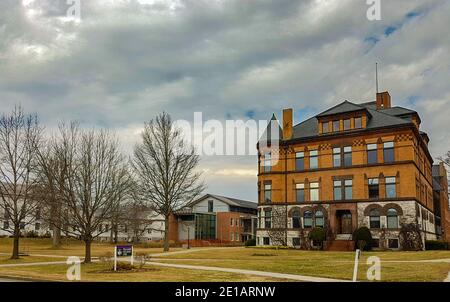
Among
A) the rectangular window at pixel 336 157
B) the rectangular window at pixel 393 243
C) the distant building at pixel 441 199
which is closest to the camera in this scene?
the rectangular window at pixel 393 243

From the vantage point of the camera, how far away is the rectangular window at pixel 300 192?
183ft

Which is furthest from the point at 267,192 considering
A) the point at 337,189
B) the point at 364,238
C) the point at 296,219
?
the point at 364,238

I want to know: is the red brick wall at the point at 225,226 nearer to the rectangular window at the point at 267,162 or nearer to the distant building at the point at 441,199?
the rectangular window at the point at 267,162

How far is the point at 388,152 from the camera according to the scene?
50.2 m

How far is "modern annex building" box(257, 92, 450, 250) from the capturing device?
49062 mm

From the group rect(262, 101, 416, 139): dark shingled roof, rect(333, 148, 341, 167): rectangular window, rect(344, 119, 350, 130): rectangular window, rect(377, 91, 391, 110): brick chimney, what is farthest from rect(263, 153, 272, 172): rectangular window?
rect(377, 91, 391, 110): brick chimney

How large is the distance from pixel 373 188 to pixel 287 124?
13.7 m

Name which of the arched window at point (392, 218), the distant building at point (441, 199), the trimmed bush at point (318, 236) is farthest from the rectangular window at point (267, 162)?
the distant building at point (441, 199)

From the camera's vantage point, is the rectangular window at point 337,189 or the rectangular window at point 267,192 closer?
the rectangular window at point 337,189

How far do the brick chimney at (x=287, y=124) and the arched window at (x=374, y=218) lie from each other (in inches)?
533
